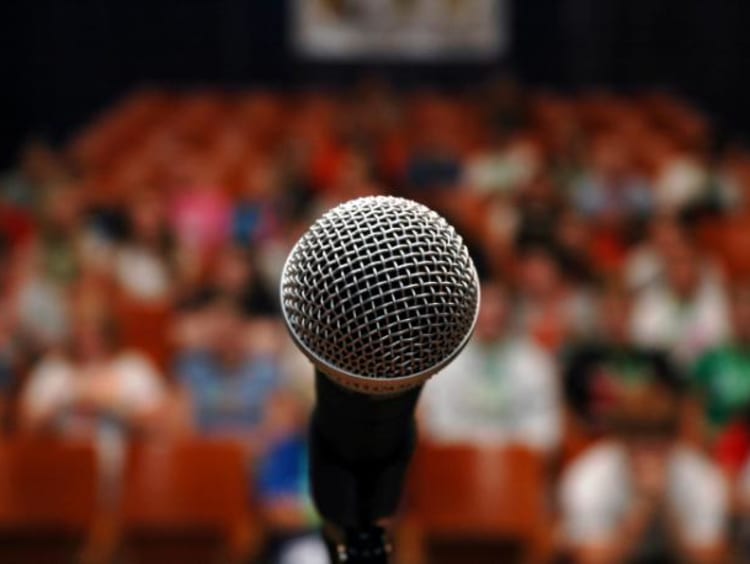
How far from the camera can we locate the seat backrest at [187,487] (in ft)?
11.5

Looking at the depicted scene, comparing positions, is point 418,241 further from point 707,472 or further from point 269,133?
point 269,133

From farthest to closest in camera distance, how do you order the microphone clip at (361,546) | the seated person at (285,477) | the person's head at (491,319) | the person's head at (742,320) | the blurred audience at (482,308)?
the person's head at (742,320) → the person's head at (491,319) → the seated person at (285,477) → the blurred audience at (482,308) → the microphone clip at (361,546)

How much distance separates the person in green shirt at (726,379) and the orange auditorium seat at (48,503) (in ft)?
6.20

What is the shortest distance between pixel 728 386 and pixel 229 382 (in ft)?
5.34

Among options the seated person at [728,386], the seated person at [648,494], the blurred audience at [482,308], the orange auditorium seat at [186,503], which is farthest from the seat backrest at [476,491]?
the seated person at [728,386]

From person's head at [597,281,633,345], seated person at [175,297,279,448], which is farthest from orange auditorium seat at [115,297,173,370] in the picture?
person's head at [597,281,633,345]

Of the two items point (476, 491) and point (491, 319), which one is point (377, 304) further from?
point (491, 319)

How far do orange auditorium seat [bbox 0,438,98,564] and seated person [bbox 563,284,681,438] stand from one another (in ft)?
5.15

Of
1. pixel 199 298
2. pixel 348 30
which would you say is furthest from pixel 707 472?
pixel 348 30

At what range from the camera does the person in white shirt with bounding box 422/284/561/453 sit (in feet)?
12.2

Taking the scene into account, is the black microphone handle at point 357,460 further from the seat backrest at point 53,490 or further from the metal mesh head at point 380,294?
the seat backrest at point 53,490

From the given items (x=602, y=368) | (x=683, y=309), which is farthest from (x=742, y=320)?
(x=683, y=309)

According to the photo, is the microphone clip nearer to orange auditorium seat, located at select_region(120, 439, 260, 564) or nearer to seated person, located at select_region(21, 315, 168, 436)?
orange auditorium seat, located at select_region(120, 439, 260, 564)

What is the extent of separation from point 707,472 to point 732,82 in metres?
6.46
